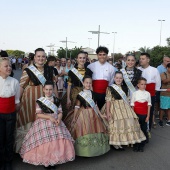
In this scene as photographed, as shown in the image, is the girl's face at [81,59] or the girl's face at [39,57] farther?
the girl's face at [81,59]

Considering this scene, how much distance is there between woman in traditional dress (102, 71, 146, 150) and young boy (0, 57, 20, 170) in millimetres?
1503

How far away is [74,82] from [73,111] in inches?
21.5

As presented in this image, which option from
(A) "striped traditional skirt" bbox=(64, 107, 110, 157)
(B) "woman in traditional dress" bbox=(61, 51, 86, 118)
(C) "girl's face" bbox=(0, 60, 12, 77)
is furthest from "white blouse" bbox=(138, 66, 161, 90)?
(C) "girl's face" bbox=(0, 60, 12, 77)

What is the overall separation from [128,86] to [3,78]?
221cm

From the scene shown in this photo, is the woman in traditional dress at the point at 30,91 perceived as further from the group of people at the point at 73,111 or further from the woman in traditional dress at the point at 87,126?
the woman in traditional dress at the point at 87,126

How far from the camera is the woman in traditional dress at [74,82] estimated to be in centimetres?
422

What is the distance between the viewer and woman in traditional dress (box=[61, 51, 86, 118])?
4223mm

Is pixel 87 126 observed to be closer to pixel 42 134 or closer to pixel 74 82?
pixel 42 134

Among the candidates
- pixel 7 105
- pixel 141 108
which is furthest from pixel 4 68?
pixel 141 108

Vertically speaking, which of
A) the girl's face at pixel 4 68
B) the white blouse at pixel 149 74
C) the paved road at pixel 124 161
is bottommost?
the paved road at pixel 124 161

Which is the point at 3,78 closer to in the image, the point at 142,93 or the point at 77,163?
the point at 77,163

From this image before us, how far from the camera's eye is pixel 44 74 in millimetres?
3867

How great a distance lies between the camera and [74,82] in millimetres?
4262

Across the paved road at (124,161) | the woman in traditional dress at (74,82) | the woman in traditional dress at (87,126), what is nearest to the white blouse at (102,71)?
the woman in traditional dress at (74,82)
